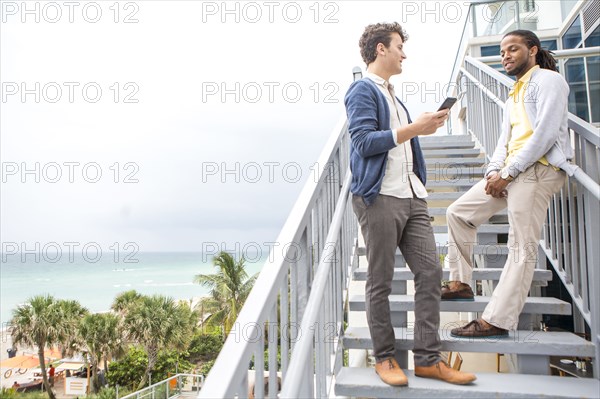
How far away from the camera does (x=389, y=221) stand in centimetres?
192

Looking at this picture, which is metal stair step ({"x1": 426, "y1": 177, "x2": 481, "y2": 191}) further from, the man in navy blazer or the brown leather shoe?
the man in navy blazer

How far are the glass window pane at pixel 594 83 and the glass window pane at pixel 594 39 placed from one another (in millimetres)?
1153

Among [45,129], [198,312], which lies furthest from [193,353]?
[45,129]

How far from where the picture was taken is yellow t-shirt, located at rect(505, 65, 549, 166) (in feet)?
7.43

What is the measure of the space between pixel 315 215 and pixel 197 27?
120 metres

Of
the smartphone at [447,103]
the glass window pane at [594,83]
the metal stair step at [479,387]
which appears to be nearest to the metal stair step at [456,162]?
the glass window pane at [594,83]

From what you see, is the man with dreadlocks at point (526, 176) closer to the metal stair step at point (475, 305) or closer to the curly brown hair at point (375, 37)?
the metal stair step at point (475, 305)

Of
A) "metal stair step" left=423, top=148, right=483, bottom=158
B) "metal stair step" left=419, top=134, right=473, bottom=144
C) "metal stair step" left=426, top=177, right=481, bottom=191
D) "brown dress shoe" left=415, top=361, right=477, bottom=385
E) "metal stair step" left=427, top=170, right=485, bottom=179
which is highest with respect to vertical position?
"metal stair step" left=419, top=134, right=473, bottom=144

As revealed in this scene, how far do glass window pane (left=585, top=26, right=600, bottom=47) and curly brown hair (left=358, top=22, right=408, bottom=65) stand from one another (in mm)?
5594

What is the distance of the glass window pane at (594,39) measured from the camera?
20.5 ft

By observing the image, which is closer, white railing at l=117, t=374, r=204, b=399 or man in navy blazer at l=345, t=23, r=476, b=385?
man in navy blazer at l=345, t=23, r=476, b=385

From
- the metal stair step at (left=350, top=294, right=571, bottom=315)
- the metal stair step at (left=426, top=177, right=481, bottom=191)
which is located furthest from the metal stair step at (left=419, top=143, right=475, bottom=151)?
the metal stair step at (left=350, top=294, right=571, bottom=315)


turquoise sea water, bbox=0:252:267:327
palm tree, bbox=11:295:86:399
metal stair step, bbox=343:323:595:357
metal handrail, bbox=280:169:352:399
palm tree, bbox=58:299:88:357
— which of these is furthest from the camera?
turquoise sea water, bbox=0:252:267:327

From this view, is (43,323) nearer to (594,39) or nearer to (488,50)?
(488,50)
